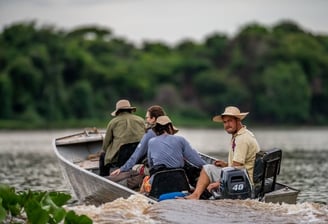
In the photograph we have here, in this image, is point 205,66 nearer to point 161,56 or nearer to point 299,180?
point 161,56

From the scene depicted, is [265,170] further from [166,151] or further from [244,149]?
[166,151]

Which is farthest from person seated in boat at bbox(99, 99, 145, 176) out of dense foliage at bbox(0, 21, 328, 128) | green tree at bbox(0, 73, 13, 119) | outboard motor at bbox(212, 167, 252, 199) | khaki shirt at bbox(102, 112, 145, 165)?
green tree at bbox(0, 73, 13, 119)

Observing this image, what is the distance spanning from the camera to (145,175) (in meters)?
15.1

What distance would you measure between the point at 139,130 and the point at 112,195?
6.26 feet

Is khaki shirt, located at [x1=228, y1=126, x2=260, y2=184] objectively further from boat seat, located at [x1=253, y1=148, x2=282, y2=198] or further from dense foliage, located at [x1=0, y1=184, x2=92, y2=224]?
dense foliage, located at [x1=0, y1=184, x2=92, y2=224]

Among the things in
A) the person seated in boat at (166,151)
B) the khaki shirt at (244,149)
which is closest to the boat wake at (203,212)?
the khaki shirt at (244,149)

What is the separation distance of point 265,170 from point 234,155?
1.54 feet

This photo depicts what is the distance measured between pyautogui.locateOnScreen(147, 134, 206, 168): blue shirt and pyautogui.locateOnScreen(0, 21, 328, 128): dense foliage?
5896 cm

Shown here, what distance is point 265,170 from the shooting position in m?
13.7

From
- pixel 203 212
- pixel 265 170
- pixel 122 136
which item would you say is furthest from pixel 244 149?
pixel 122 136

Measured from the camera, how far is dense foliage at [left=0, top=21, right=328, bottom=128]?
76.1 metres

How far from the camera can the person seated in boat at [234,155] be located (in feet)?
44.3

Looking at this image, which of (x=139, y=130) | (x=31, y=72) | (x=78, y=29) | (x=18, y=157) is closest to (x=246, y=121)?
(x=31, y=72)

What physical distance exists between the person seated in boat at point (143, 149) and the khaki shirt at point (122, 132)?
79cm
